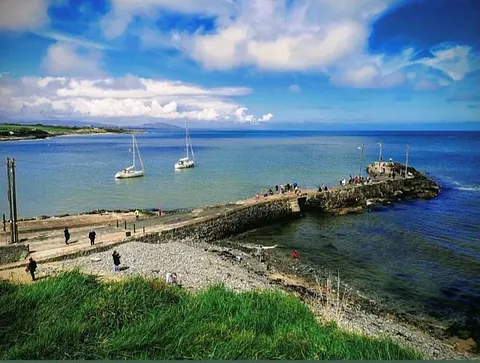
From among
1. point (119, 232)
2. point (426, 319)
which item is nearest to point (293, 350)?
point (426, 319)

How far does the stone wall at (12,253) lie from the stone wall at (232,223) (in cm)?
454

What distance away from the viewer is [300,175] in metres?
46.7

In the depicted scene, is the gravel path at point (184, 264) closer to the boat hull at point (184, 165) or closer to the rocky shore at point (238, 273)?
the rocky shore at point (238, 273)

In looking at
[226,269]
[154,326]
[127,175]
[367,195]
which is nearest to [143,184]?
[127,175]

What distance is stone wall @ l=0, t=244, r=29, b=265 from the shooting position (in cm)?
1526

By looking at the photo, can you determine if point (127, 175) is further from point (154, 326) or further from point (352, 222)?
point (154, 326)

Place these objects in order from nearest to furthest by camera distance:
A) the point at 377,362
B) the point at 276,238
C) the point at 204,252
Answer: the point at 377,362 → the point at 204,252 → the point at 276,238

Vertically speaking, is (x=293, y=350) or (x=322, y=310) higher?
(x=293, y=350)

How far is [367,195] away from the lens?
33750 millimetres

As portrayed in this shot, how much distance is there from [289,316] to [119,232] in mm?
13052

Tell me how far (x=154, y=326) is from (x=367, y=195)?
96.9ft

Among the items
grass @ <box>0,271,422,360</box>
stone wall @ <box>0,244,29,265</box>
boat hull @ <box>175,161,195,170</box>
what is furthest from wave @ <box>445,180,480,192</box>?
stone wall @ <box>0,244,29,265</box>

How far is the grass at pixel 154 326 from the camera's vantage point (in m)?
6.05

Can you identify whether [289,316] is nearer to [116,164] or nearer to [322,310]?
[322,310]
